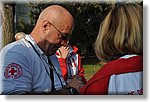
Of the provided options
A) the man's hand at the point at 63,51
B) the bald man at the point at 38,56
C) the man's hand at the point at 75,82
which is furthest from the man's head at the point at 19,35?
the man's hand at the point at 75,82

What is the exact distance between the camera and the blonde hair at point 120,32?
7.98ft

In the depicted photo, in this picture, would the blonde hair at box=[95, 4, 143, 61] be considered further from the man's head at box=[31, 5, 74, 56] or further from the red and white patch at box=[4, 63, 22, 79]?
the red and white patch at box=[4, 63, 22, 79]

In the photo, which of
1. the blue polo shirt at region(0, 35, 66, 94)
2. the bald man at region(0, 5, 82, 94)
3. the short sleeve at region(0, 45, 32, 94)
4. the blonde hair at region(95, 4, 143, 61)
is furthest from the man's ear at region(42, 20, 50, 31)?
the blonde hair at region(95, 4, 143, 61)

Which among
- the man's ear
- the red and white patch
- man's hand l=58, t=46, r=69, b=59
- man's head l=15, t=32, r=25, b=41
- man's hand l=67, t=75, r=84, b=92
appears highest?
the man's ear

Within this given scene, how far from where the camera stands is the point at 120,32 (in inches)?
95.6

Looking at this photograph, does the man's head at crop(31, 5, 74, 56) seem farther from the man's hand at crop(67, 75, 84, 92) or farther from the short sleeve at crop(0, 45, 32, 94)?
the man's hand at crop(67, 75, 84, 92)

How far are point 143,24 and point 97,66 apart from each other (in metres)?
0.48

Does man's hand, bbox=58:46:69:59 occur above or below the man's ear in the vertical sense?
below

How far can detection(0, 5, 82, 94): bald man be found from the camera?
2.39 metres

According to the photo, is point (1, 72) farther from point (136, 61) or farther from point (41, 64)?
point (136, 61)

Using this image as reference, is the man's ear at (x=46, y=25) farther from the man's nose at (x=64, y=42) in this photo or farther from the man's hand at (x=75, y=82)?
the man's hand at (x=75, y=82)

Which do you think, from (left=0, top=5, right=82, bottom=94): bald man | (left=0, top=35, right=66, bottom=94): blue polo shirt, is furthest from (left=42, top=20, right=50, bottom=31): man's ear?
(left=0, top=35, right=66, bottom=94): blue polo shirt

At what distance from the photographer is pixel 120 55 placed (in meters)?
2.46

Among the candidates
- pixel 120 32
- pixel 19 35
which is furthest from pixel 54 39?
pixel 120 32
